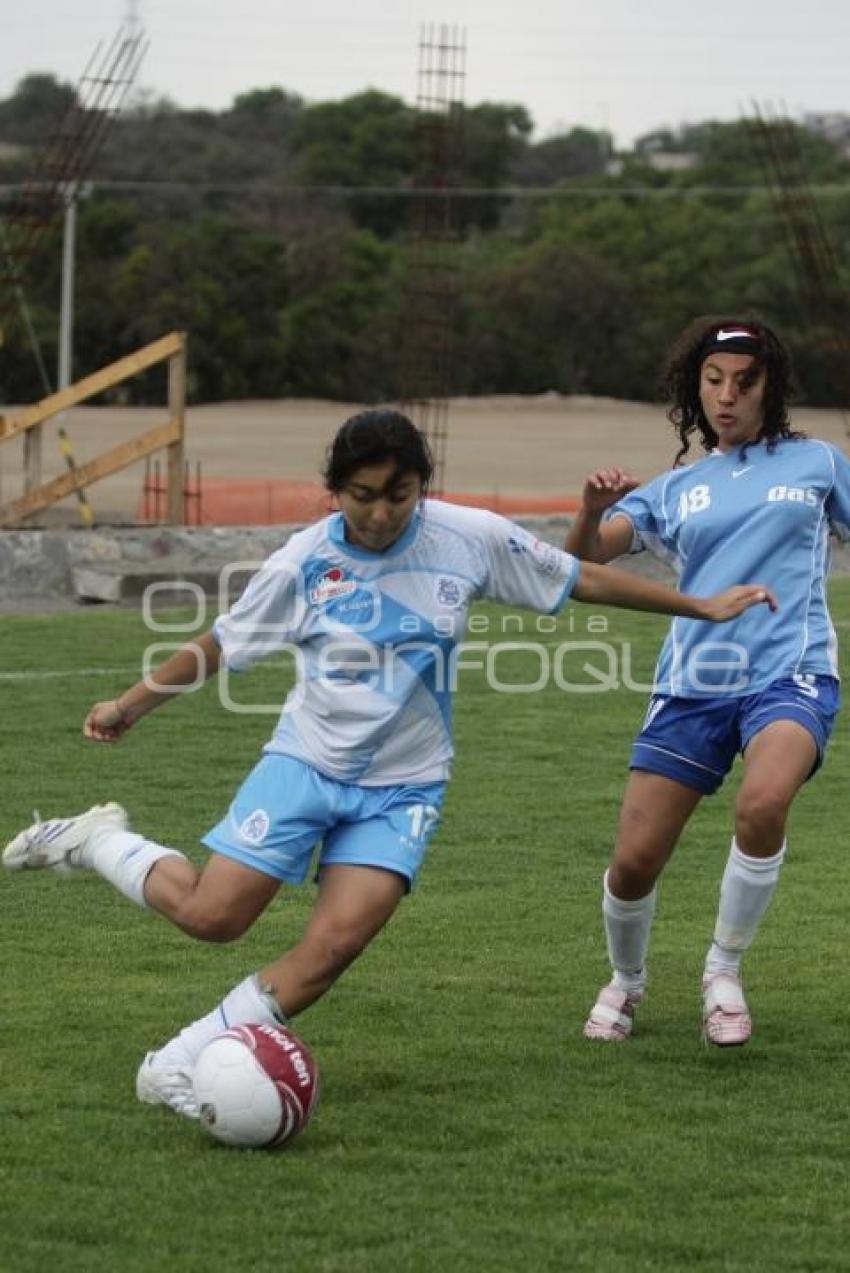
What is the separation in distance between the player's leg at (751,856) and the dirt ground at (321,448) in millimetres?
17799

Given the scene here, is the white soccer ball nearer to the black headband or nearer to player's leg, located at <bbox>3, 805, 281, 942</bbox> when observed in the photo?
player's leg, located at <bbox>3, 805, 281, 942</bbox>

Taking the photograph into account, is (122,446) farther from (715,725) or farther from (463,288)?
(463,288)

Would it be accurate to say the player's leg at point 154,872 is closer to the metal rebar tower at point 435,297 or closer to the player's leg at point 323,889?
the player's leg at point 323,889

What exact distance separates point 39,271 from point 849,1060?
165ft

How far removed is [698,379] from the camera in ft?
20.9

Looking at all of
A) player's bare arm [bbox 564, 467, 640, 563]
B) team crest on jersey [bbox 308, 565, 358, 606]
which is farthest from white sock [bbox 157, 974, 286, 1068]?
player's bare arm [bbox 564, 467, 640, 563]

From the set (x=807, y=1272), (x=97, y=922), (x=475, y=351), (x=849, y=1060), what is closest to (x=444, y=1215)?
(x=807, y=1272)

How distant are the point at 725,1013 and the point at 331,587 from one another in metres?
1.50

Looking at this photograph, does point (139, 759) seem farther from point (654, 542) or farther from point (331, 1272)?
point (331, 1272)

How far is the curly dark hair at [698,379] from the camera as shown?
6.22 meters

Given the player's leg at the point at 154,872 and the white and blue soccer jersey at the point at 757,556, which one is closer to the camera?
the player's leg at the point at 154,872

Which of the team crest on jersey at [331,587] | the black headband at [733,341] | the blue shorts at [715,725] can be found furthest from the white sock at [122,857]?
the black headband at [733,341]

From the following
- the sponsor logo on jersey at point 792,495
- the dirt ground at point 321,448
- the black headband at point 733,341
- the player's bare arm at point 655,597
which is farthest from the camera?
the dirt ground at point 321,448

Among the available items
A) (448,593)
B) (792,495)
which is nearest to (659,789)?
(792,495)
